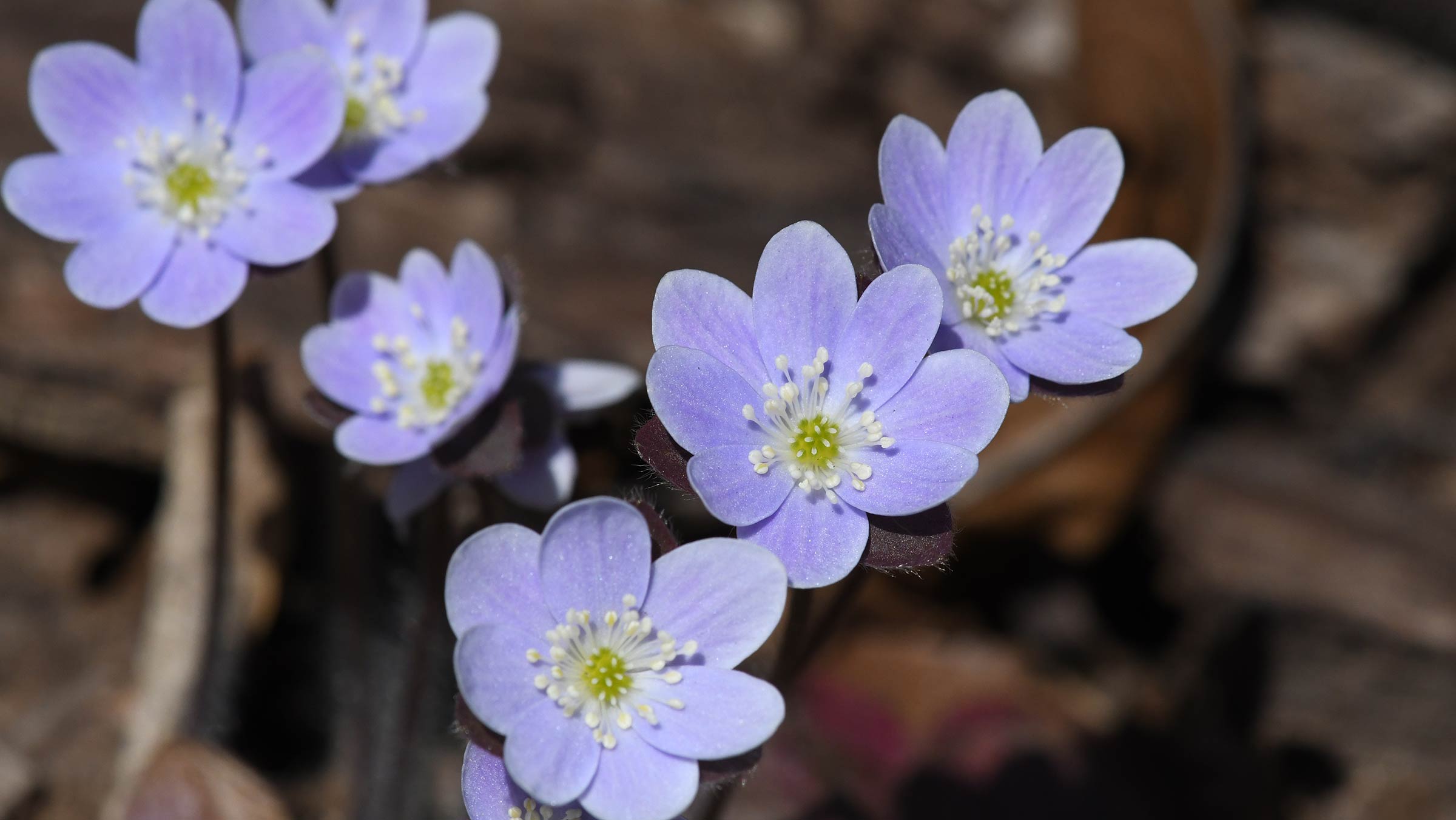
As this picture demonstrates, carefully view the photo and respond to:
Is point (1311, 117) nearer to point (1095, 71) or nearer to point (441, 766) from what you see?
point (1095, 71)

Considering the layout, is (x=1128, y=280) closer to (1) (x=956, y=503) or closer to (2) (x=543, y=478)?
(2) (x=543, y=478)

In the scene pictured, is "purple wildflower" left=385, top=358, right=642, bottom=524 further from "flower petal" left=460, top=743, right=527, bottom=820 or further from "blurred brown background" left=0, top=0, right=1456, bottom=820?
"flower petal" left=460, top=743, right=527, bottom=820

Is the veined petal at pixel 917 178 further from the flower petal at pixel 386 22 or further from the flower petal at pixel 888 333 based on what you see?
the flower petal at pixel 386 22

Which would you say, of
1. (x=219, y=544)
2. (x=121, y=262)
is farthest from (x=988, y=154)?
(x=219, y=544)

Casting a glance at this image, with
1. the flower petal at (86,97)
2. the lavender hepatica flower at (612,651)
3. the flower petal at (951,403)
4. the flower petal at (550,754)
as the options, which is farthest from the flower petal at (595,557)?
the flower petal at (86,97)

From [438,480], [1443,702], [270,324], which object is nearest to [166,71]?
[438,480]

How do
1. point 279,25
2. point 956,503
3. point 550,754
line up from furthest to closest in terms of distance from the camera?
point 956,503, point 279,25, point 550,754
